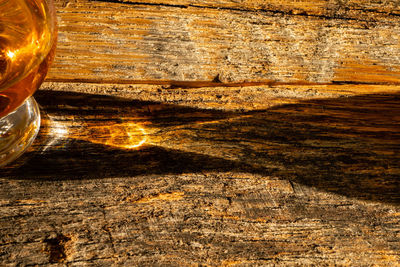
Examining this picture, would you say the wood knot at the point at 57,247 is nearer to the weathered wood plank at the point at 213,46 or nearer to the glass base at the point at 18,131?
the glass base at the point at 18,131

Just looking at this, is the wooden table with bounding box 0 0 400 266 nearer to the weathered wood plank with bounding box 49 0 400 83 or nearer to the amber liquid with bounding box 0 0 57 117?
the weathered wood plank with bounding box 49 0 400 83

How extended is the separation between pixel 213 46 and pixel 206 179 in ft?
1.06

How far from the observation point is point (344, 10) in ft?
3.28

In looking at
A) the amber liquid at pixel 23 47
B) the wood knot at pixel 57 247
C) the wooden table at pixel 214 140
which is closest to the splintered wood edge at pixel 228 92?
the wooden table at pixel 214 140

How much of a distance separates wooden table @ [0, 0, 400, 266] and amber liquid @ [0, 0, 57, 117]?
0.11 m

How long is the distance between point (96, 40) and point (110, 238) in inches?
17.1

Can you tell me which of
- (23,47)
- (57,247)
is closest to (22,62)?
(23,47)

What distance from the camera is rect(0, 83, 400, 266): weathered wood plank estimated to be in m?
0.61

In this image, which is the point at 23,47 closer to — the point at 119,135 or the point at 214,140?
the point at 119,135

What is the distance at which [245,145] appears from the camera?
2.47 ft

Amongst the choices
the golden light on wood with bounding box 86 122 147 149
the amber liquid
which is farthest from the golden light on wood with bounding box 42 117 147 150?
the amber liquid

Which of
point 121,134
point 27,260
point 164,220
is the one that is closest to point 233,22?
point 121,134

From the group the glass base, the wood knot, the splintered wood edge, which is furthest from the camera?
the splintered wood edge

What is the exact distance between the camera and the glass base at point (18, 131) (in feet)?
2.28
